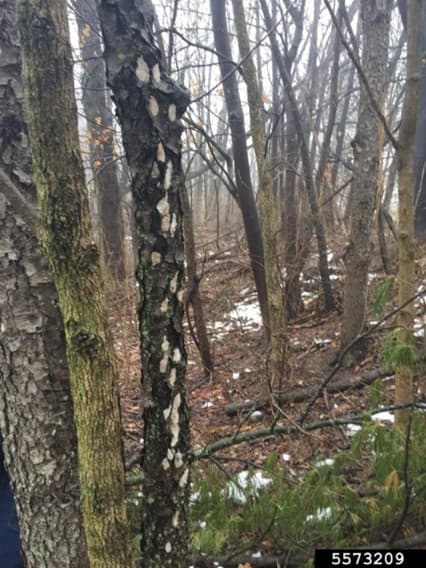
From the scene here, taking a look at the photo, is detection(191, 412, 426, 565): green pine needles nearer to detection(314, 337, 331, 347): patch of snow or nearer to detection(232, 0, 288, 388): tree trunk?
detection(232, 0, 288, 388): tree trunk

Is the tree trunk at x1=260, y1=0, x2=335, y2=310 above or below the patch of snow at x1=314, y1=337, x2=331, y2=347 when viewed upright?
above

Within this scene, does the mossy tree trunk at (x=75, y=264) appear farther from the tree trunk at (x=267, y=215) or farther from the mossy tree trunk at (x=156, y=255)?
the tree trunk at (x=267, y=215)

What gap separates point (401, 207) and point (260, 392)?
8.07 feet

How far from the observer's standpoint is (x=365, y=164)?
13.8 feet

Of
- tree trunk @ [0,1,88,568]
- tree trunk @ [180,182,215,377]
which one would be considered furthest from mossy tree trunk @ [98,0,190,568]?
tree trunk @ [180,182,215,377]

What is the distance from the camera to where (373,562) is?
2.25 m

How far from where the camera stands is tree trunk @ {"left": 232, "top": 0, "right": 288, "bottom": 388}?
385cm

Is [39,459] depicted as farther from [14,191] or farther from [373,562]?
[373,562]

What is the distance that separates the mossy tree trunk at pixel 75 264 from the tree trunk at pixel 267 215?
2.73 meters

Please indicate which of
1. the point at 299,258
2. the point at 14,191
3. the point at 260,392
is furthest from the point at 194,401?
the point at 14,191

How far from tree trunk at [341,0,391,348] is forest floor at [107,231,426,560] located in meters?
0.31

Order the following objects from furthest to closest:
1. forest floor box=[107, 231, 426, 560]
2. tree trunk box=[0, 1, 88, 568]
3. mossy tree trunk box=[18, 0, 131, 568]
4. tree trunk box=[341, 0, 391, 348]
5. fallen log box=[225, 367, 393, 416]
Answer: tree trunk box=[341, 0, 391, 348]
fallen log box=[225, 367, 393, 416]
forest floor box=[107, 231, 426, 560]
tree trunk box=[0, 1, 88, 568]
mossy tree trunk box=[18, 0, 131, 568]

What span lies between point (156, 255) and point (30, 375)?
716mm

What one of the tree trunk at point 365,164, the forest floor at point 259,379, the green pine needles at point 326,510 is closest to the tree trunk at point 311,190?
the forest floor at point 259,379
